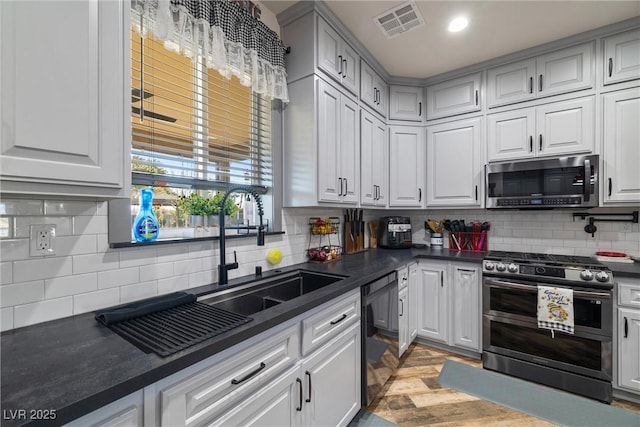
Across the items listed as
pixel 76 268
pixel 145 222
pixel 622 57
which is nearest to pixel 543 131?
pixel 622 57

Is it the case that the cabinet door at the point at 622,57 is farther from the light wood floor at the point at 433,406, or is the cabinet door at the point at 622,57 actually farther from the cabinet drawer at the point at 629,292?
the light wood floor at the point at 433,406

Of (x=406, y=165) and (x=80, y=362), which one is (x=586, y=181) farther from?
(x=80, y=362)

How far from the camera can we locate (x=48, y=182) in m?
0.84

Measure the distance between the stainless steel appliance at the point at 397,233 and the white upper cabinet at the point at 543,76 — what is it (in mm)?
1456

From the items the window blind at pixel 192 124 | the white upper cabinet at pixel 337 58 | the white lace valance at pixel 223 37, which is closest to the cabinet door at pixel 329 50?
the white upper cabinet at pixel 337 58

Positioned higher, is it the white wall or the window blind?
the window blind

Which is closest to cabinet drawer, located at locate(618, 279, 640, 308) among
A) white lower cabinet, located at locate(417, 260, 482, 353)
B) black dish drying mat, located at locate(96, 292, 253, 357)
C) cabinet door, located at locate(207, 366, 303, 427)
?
white lower cabinet, located at locate(417, 260, 482, 353)

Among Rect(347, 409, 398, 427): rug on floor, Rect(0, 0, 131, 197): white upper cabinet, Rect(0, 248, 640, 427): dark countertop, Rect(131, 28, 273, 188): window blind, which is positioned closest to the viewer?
Rect(0, 248, 640, 427): dark countertop

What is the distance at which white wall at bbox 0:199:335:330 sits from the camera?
102cm

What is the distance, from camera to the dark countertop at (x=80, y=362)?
0.63 metres

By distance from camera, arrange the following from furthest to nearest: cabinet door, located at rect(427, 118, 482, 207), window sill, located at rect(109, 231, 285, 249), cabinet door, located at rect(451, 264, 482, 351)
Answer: cabinet door, located at rect(427, 118, 482, 207)
cabinet door, located at rect(451, 264, 482, 351)
window sill, located at rect(109, 231, 285, 249)

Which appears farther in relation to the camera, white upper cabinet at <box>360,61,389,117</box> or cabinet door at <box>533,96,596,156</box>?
white upper cabinet at <box>360,61,389,117</box>

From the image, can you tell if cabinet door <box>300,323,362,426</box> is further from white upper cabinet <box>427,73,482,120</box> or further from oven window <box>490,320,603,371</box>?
white upper cabinet <box>427,73,482,120</box>

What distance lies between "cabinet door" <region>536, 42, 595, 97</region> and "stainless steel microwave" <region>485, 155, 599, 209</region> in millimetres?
638
